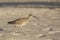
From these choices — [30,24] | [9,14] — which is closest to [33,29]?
[30,24]

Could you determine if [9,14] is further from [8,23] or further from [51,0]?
[51,0]

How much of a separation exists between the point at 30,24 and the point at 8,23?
99 mm

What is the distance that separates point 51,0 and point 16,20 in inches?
7.4

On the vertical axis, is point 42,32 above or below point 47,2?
below

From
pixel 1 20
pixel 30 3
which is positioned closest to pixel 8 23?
pixel 1 20

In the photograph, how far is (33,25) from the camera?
1.90 ft

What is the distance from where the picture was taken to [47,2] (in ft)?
2.02

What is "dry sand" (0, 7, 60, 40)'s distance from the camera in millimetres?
563

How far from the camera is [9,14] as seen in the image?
23.9 inches

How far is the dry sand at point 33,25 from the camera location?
1.85ft

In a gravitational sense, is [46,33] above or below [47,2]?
below

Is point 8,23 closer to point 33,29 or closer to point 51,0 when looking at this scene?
point 33,29

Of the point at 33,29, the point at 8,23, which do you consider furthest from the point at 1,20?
the point at 33,29

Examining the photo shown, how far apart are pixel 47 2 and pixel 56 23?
11cm
